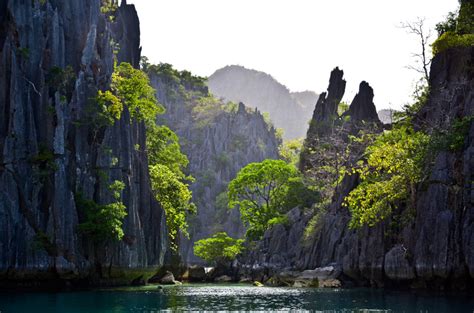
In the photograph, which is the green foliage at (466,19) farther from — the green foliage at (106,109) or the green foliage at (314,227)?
the green foliage at (106,109)

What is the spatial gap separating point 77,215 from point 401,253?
87.9 feet

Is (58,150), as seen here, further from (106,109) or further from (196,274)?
(196,274)

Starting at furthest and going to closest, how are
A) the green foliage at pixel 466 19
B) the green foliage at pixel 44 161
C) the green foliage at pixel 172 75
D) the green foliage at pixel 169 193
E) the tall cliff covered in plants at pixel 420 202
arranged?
1. the green foliage at pixel 172 75
2. the green foliage at pixel 169 193
3. the green foliage at pixel 466 19
4. the green foliage at pixel 44 161
5. the tall cliff covered in plants at pixel 420 202

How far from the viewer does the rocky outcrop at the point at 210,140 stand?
437 ft

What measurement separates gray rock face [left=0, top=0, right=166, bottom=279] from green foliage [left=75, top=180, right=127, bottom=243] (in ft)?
2.59

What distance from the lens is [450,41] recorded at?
48031mm

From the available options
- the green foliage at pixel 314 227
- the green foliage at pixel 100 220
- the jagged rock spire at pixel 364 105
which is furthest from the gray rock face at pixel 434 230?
the jagged rock spire at pixel 364 105

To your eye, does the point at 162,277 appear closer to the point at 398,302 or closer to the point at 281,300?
the point at 281,300

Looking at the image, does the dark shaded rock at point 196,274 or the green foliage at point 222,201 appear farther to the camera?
the green foliage at point 222,201

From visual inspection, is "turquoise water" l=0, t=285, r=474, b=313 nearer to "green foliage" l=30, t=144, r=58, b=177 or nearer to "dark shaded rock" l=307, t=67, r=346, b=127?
"green foliage" l=30, t=144, r=58, b=177

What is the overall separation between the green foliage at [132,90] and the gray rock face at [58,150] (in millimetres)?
2806

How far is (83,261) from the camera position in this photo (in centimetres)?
4603

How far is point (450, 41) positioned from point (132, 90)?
34478 millimetres

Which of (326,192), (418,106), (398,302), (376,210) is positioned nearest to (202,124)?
(326,192)
